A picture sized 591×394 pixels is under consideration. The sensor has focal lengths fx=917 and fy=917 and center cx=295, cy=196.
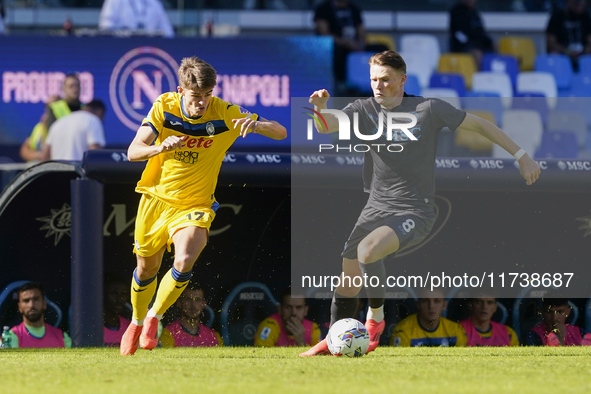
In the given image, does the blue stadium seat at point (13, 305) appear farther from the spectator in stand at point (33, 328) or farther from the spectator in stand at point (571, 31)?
the spectator in stand at point (571, 31)

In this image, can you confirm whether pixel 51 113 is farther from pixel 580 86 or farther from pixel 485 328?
pixel 580 86

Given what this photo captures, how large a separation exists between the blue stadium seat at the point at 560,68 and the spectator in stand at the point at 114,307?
25.4 ft

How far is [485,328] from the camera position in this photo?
23.7ft

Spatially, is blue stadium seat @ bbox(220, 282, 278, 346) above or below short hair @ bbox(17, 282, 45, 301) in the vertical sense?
below

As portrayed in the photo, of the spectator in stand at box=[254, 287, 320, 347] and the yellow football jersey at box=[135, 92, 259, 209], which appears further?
the spectator in stand at box=[254, 287, 320, 347]

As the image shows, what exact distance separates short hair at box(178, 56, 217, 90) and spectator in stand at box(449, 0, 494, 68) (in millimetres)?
7199

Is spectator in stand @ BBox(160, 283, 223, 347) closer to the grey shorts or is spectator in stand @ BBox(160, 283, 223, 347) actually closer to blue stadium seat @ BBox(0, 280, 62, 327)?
blue stadium seat @ BBox(0, 280, 62, 327)

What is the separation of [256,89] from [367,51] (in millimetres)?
A: 2149

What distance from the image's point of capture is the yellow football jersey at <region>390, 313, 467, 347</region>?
7168mm

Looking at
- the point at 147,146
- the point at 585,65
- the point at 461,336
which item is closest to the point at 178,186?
the point at 147,146

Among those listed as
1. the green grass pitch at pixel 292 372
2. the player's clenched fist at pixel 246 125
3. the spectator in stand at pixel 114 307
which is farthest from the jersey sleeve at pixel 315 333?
the player's clenched fist at pixel 246 125

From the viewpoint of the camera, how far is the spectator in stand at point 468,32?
1191 cm

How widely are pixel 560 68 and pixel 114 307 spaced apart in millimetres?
7923

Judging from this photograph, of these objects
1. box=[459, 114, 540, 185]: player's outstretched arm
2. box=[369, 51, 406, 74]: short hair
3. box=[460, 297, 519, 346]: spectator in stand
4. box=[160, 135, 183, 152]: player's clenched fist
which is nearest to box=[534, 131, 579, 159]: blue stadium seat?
box=[460, 297, 519, 346]: spectator in stand
